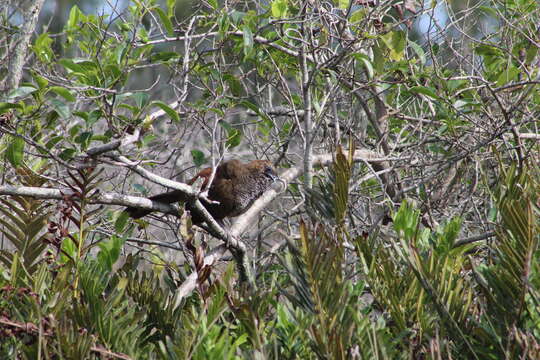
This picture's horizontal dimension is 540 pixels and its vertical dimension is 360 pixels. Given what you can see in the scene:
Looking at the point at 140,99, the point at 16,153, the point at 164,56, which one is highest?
the point at 164,56

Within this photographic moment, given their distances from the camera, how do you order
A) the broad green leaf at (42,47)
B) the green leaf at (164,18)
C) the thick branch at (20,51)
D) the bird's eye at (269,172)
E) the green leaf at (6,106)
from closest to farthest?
1. the green leaf at (6,106)
2. the green leaf at (164,18)
3. the broad green leaf at (42,47)
4. the thick branch at (20,51)
5. the bird's eye at (269,172)

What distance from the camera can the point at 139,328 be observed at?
1.98m

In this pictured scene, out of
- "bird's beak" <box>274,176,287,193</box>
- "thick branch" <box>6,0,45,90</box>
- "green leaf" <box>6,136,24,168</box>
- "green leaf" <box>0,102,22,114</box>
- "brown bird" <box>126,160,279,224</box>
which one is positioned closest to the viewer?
"green leaf" <box>0,102,22,114</box>

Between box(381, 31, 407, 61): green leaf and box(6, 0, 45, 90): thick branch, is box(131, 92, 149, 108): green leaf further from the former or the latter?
box(381, 31, 407, 61): green leaf

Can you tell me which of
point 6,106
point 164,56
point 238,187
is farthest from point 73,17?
point 238,187

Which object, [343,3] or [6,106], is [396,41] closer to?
[343,3]

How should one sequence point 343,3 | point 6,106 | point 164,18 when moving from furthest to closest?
point 343,3
point 164,18
point 6,106

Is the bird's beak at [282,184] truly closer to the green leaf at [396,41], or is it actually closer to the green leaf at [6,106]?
the green leaf at [396,41]

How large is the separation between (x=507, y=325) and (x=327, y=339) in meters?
0.52

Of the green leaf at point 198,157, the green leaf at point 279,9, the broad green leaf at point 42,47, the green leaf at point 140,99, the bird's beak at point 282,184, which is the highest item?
the green leaf at point 279,9

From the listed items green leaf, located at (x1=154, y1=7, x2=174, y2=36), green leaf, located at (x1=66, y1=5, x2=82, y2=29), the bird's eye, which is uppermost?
green leaf, located at (x1=66, y1=5, x2=82, y2=29)

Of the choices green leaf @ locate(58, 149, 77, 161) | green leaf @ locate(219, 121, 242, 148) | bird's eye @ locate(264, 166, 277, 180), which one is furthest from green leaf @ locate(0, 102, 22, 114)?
bird's eye @ locate(264, 166, 277, 180)

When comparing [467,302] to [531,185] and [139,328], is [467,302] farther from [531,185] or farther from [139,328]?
[139,328]

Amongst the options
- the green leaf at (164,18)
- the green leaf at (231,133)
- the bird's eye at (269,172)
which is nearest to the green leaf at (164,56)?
the green leaf at (164,18)
